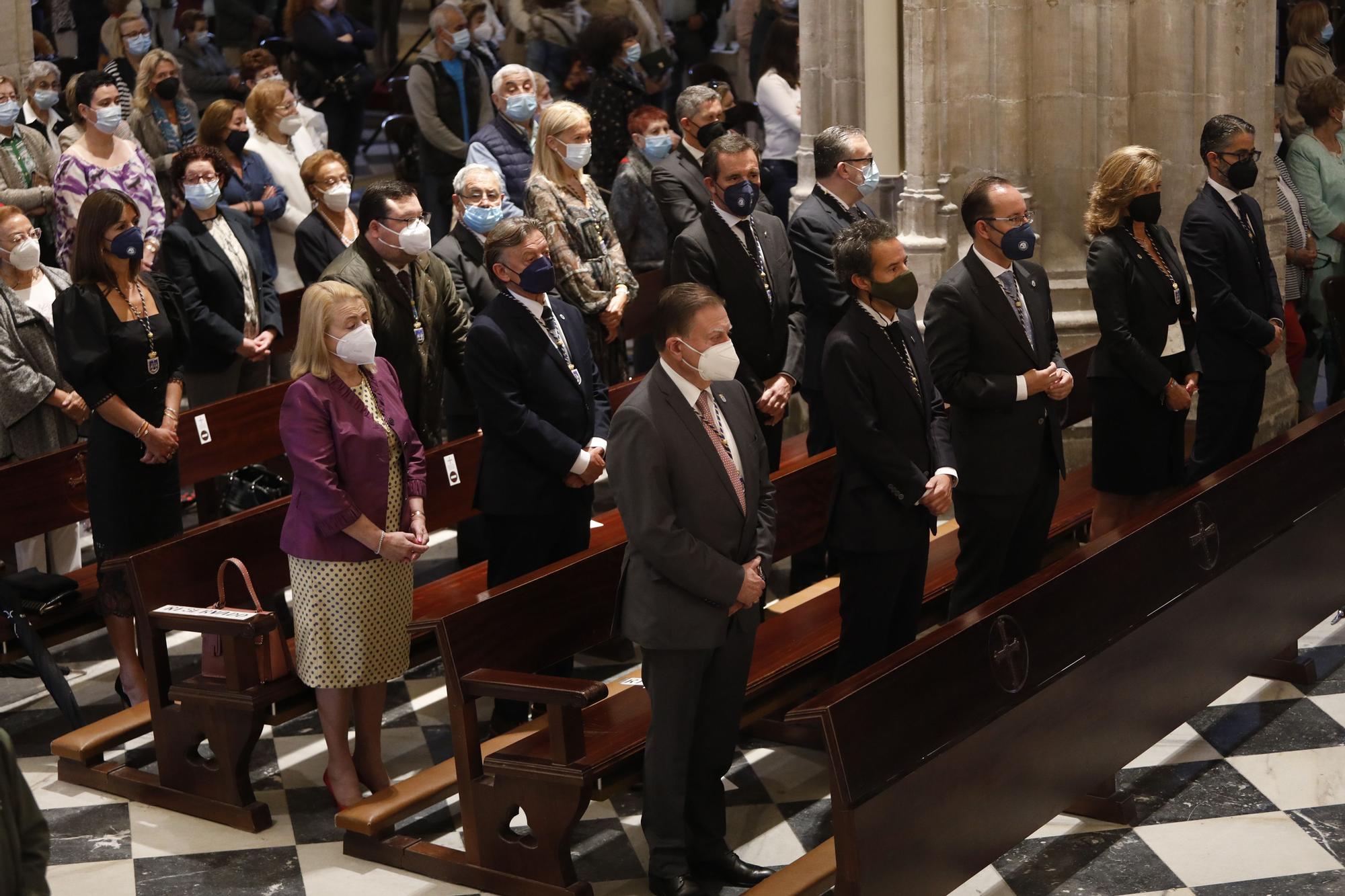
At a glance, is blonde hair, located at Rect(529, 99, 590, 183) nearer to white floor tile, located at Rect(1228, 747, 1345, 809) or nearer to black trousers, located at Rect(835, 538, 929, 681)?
black trousers, located at Rect(835, 538, 929, 681)

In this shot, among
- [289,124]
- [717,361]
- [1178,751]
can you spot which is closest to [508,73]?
[289,124]

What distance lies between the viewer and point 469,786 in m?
4.45

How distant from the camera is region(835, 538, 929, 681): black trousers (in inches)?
185

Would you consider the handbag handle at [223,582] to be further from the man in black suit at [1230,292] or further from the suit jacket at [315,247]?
the man in black suit at [1230,292]

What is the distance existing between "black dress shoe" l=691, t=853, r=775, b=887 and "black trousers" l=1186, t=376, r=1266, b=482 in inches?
108

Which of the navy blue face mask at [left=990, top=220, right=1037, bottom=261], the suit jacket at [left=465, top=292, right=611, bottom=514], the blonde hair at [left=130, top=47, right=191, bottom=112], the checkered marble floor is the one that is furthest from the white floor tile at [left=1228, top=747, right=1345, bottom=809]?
the blonde hair at [left=130, top=47, right=191, bottom=112]

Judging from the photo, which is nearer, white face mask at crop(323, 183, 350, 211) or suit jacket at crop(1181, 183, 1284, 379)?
suit jacket at crop(1181, 183, 1284, 379)

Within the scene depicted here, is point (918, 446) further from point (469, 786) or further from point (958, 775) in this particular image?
point (469, 786)

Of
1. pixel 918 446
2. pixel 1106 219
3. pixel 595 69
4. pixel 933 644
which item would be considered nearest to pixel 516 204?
pixel 595 69

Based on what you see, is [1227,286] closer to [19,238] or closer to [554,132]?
[554,132]

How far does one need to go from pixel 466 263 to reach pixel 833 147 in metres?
1.32

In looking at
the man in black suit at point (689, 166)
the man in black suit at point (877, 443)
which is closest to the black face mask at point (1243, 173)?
the man in black suit at point (689, 166)

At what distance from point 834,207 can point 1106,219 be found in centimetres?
92

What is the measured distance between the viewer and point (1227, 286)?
6.04 meters
